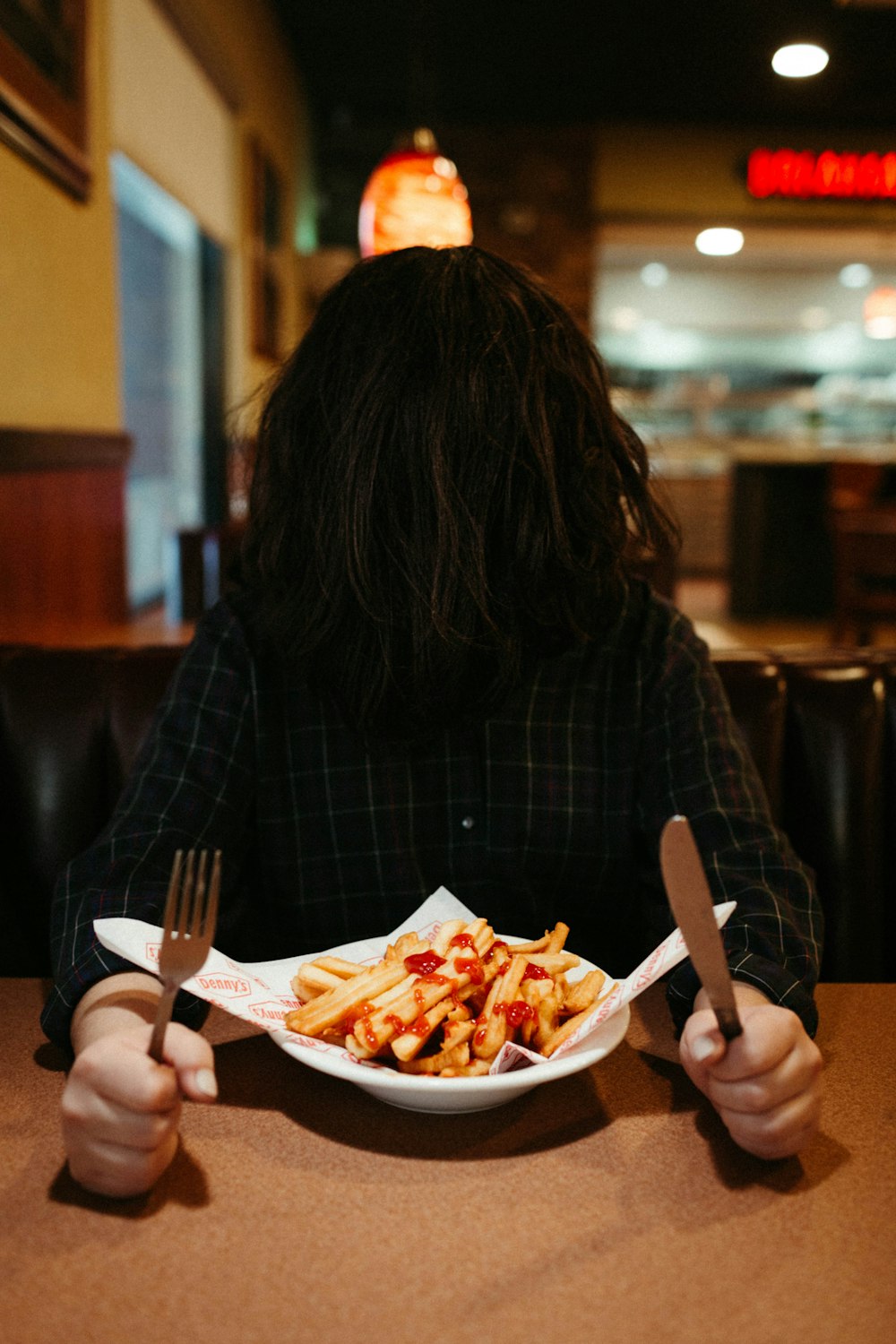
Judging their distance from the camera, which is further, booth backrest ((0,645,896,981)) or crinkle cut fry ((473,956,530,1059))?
booth backrest ((0,645,896,981))

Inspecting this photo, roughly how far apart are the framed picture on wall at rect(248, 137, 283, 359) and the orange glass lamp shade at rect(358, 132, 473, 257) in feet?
5.37

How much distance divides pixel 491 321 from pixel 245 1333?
79 centimetres

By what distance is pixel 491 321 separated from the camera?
1.00 metres

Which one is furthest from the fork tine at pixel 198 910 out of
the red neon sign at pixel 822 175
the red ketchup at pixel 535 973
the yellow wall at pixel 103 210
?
the red neon sign at pixel 822 175

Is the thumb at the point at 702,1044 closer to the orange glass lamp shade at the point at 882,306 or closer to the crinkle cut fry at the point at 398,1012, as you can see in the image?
the crinkle cut fry at the point at 398,1012

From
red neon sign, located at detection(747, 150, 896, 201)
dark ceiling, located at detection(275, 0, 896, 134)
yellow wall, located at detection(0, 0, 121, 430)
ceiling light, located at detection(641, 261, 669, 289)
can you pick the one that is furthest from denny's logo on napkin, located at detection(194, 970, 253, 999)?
ceiling light, located at detection(641, 261, 669, 289)

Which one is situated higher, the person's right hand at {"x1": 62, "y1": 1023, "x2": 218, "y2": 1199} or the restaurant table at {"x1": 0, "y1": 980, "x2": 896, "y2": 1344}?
the person's right hand at {"x1": 62, "y1": 1023, "x2": 218, "y2": 1199}

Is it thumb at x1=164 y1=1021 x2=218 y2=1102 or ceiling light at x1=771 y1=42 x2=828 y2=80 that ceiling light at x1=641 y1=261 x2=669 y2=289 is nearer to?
ceiling light at x1=771 y1=42 x2=828 y2=80

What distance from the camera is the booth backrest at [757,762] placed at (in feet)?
4.46

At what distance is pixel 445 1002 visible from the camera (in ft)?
2.44

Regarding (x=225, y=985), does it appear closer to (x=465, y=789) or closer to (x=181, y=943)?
(x=181, y=943)

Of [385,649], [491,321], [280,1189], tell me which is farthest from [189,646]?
[280,1189]

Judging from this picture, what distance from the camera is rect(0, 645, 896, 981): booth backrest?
1.36m

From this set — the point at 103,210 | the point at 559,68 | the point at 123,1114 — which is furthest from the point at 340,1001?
the point at 559,68
